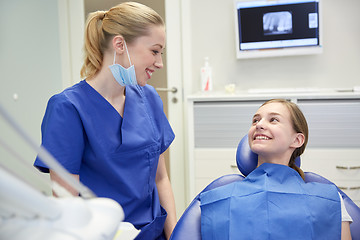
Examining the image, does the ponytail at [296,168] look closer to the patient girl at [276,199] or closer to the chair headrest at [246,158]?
the patient girl at [276,199]

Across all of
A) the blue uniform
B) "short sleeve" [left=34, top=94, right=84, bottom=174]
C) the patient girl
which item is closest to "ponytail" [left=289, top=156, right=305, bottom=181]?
the patient girl

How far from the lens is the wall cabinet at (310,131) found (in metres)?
2.25

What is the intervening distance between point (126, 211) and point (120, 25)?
0.63 m

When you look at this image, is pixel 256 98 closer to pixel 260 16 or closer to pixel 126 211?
pixel 260 16

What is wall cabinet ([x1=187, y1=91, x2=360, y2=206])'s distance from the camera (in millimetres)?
2246

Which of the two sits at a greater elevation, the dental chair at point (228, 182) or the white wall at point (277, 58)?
the white wall at point (277, 58)

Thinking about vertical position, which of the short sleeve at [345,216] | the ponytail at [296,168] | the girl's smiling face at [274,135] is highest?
the girl's smiling face at [274,135]

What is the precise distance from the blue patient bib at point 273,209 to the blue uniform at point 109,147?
0.21 m

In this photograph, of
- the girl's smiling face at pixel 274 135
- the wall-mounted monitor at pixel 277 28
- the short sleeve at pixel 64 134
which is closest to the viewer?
the short sleeve at pixel 64 134

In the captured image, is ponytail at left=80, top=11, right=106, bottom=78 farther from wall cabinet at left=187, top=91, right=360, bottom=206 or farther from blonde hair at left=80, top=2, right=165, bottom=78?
wall cabinet at left=187, top=91, right=360, bottom=206

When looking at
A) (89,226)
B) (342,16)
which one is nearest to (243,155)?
(89,226)

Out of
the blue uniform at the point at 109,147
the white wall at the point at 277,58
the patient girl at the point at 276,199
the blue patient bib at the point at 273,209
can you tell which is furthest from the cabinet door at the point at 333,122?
the blue uniform at the point at 109,147

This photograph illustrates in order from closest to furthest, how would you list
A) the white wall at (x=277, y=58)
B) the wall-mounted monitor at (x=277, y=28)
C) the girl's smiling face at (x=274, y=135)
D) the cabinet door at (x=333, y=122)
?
1. the girl's smiling face at (x=274, y=135)
2. the cabinet door at (x=333, y=122)
3. the wall-mounted monitor at (x=277, y=28)
4. the white wall at (x=277, y=58)

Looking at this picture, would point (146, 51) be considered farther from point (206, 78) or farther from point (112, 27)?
point (206, 78)
